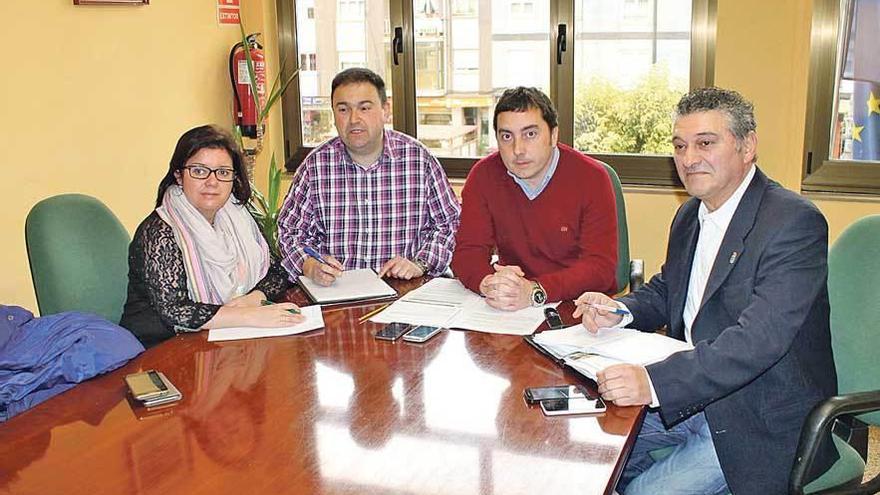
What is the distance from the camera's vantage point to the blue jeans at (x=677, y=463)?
1.79 m

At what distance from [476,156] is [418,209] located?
135cm

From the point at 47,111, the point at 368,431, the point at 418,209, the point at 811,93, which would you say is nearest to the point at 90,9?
the point at 47,111

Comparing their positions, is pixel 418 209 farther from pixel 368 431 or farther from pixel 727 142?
pixel 368 431

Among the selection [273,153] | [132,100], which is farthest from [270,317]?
[273,153]

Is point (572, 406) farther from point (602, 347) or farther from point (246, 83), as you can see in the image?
point (246, 83)

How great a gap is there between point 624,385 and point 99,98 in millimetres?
2821

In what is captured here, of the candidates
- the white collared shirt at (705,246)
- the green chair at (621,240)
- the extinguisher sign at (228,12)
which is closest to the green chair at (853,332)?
the white collared shirt at (705,246)

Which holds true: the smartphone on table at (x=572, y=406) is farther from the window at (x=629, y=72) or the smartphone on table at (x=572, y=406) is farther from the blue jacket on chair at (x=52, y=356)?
the window at (x=629, y=72)

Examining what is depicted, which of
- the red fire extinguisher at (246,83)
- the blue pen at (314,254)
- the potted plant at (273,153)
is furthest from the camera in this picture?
the red fire extinguisher at (246,83)

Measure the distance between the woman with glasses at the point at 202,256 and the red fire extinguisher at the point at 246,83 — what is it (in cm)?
183

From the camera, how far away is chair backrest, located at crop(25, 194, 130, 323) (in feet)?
7.86

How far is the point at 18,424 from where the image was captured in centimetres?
157

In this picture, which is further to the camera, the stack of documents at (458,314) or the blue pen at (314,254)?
the blue pen at (314,254)

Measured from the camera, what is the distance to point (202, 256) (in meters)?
2.35
